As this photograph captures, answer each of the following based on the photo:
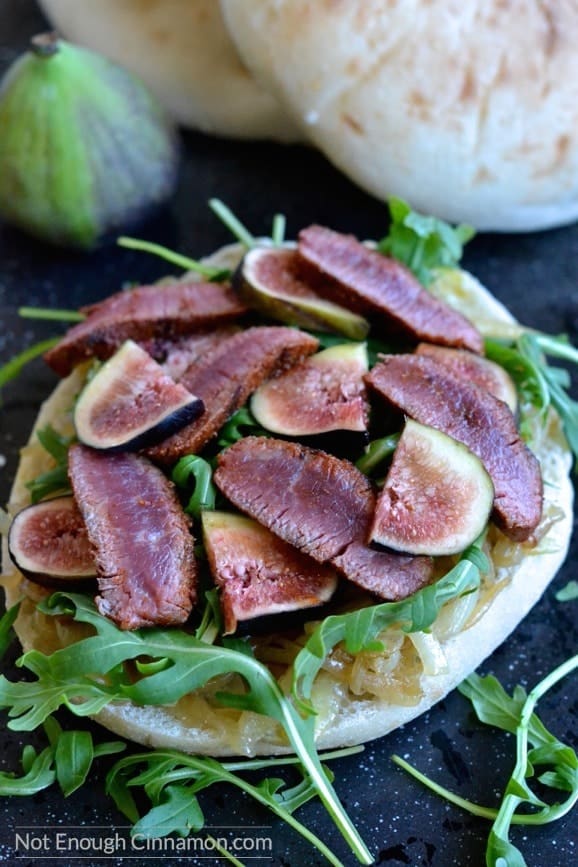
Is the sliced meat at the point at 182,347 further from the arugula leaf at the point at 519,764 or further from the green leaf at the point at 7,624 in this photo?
the arugula leaf at the point at 519,764

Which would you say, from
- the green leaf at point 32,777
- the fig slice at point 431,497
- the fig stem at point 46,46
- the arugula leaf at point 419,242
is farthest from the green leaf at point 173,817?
the fig stem at point 46,46

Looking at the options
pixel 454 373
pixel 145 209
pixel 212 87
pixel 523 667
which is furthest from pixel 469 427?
pixel 212 87

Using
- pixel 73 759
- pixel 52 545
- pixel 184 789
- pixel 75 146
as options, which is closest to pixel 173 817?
pixel 184 789

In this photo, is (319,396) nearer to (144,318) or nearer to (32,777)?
(144,318)

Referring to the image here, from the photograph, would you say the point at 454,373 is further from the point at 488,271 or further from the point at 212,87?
the point at 212,87

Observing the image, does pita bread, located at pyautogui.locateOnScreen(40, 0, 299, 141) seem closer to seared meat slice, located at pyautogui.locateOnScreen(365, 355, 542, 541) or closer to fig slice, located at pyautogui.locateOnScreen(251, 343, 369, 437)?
fig slice, located at pyautogui.locateOnScreen(251, 343, 369, 437)
